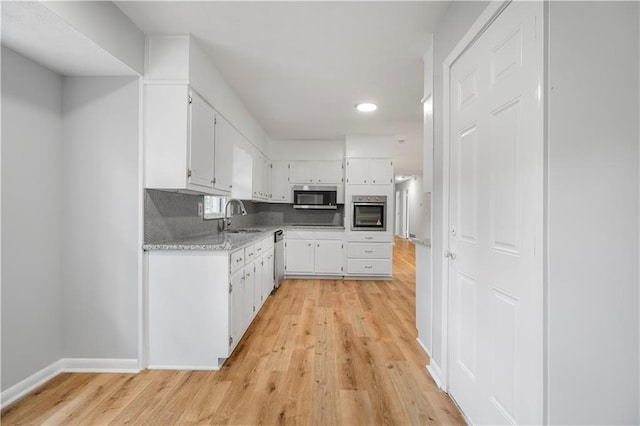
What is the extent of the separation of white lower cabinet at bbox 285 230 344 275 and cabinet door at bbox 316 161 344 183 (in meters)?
1.02

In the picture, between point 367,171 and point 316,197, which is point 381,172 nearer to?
point 367,171

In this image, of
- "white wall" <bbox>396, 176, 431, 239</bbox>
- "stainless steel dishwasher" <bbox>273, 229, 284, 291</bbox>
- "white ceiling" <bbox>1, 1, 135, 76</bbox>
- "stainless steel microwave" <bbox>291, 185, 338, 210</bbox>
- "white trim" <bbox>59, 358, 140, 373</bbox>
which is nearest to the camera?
"white ceiling" <bbox>1, 1, 135, 76</bbox>

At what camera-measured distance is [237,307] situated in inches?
102

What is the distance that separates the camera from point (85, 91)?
2.25 meters

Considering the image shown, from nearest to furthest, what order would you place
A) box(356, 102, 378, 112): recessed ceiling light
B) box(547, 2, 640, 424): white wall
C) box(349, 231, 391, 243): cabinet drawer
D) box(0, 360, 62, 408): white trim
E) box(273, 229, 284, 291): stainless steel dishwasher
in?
box(547, 2, 640, 424): white wall → box(0, 360, 62, 408): white trim → box(356, 102, 378, 112): recessed ceiling light → box(273, 229, 284, 291): stainless steel dishwasher → box(349, 231, 391, 243): cabinet drawer

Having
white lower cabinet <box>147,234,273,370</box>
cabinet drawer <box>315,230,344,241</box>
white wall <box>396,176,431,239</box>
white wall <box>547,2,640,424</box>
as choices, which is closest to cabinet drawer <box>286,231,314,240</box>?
cabinet drawer <box>315,230,344,241</box>

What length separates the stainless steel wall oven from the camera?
17.4ft

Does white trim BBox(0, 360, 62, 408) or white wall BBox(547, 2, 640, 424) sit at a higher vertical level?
white wall BBox(547, 2, 640, 424)

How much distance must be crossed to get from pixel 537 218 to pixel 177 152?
7.53 ft

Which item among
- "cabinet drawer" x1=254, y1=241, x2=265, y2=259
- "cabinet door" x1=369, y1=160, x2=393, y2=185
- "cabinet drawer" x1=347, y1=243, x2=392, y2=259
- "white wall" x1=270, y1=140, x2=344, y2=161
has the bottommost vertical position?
"cabinet drawer" x1=347, y1=243, x2=392, y2=259

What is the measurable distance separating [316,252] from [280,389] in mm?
3343

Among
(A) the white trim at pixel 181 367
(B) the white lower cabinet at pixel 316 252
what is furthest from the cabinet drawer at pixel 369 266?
(A) the white trim at pixel 181 367

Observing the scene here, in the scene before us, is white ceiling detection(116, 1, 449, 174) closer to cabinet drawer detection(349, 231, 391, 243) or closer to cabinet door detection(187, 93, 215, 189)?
cabinet door detection(187, 93, 215, 189)

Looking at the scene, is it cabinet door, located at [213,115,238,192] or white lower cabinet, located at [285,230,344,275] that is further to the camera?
white lower cabinet, located at [285,230,344,275]
